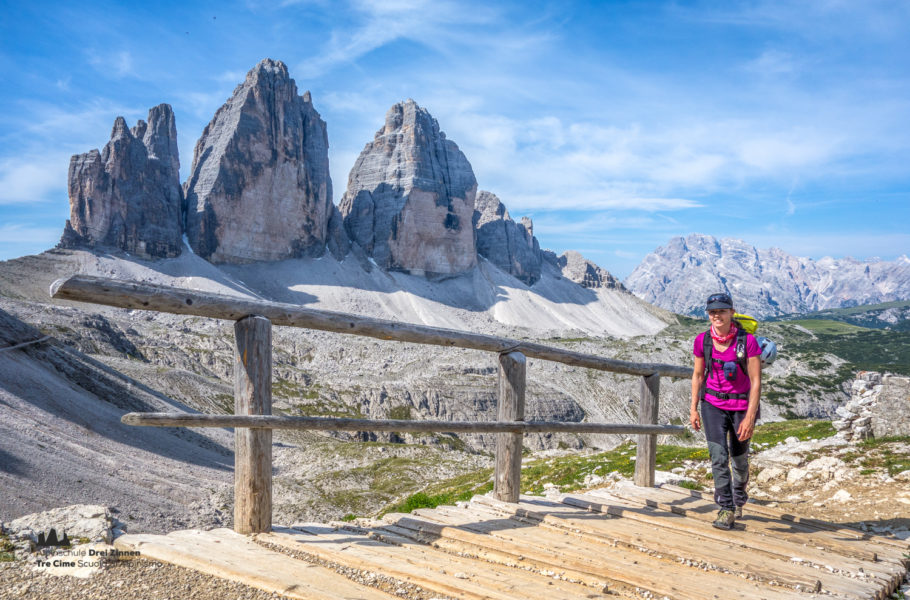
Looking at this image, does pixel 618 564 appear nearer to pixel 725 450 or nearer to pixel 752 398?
pixel 725 450

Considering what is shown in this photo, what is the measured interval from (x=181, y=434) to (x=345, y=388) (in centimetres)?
4320

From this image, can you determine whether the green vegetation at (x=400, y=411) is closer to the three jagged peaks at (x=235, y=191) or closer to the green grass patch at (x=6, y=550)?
the green grass patch at (x=6, y=550)

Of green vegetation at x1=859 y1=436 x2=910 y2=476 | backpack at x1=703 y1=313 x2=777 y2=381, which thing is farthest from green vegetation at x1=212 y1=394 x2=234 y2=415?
backpack at x1=703 y1=313 x2=777 y2=381

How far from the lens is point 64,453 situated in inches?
915

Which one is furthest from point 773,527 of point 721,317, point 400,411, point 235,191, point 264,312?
point 235,191

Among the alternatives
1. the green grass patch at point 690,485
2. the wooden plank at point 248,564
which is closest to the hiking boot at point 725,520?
the green grass patch at point 690,485

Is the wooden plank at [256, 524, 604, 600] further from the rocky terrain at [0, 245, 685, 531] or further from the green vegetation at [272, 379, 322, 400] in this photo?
the green vegetation at [272, 379, 322, 400]

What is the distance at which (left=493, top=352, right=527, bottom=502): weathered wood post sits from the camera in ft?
26.3

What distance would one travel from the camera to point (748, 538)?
262 inches

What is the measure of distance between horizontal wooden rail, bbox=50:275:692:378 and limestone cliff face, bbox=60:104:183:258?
163m

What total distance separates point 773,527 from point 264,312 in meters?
6.45

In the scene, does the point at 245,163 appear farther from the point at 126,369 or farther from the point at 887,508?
the point at 887,508

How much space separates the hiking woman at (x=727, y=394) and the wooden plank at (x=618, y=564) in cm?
189

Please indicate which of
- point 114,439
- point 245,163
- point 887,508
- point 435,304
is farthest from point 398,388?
point 245,163
